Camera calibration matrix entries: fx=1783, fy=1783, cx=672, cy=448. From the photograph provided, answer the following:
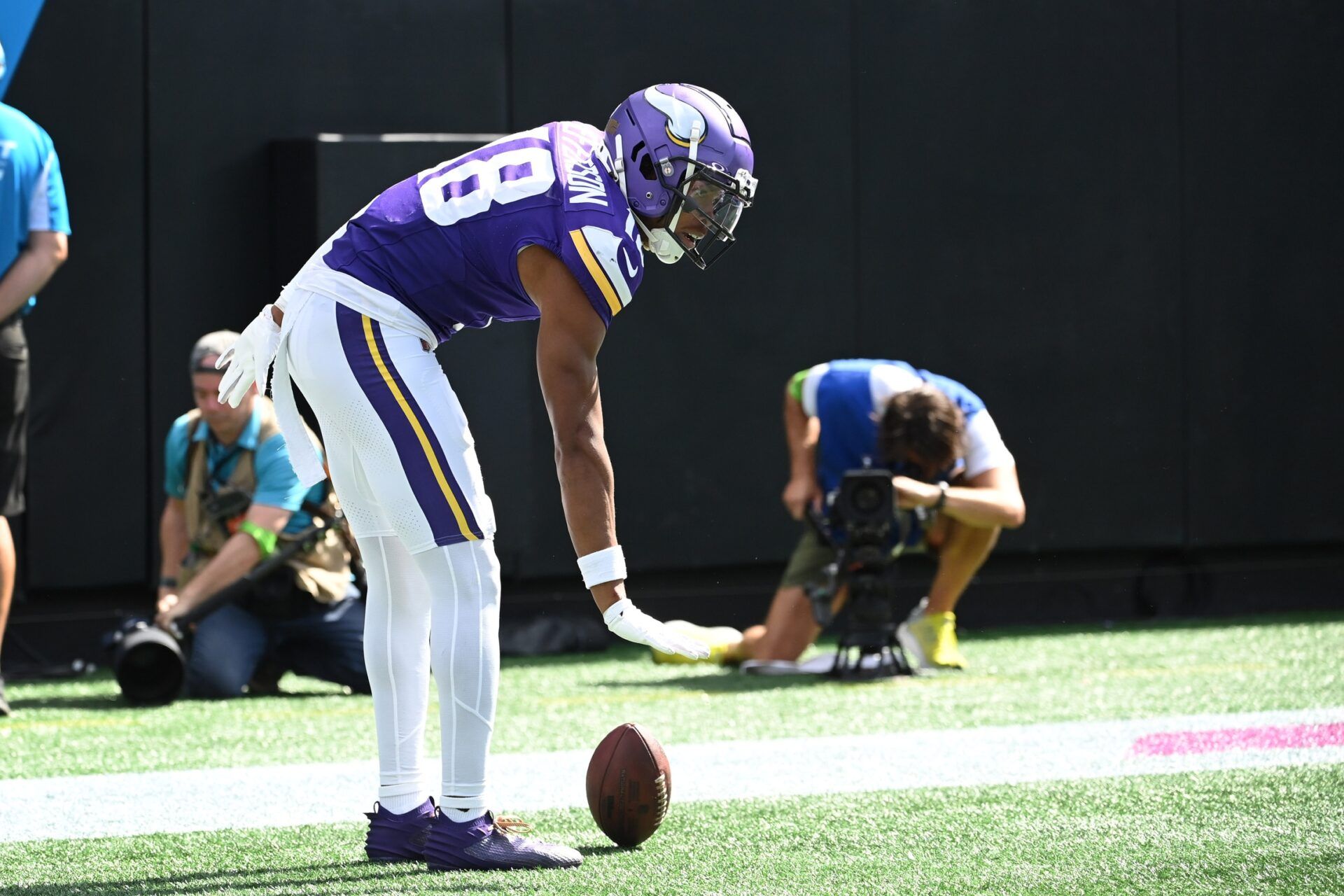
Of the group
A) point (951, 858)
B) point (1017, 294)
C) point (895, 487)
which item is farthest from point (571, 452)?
point (1017, 294)

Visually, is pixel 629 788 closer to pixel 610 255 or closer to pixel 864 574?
pixel 610 255

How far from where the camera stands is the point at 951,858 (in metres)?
3.71

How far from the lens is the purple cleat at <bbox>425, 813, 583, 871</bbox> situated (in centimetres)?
358

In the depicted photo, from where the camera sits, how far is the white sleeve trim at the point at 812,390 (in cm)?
715

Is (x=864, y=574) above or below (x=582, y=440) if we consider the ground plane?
below

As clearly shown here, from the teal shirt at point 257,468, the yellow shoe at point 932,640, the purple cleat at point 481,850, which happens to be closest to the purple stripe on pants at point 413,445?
the purple cleat at point 481,850

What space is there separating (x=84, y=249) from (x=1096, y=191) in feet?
16.3

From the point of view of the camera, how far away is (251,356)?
394 centimetres

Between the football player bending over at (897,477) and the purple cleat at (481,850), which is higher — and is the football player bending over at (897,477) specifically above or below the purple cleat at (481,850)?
above

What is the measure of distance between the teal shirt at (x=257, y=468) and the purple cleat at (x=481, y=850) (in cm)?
287

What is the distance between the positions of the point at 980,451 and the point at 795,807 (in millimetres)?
2972

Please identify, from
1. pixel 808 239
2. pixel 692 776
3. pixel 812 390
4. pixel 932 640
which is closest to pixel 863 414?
pixel 812 390

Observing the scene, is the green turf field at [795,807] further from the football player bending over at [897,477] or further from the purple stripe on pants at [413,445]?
the purple stripe on pants at [413,445]

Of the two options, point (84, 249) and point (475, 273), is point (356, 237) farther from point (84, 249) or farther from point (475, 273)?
point (84, 249)
